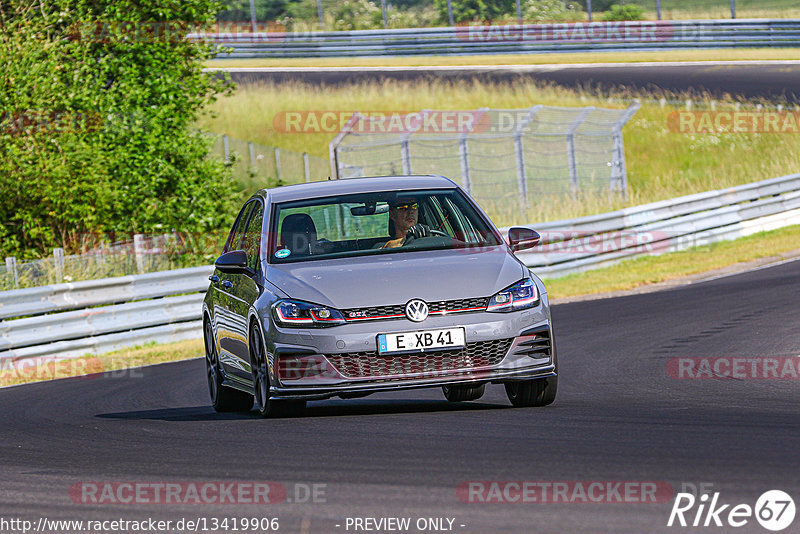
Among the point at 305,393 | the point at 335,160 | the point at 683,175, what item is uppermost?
the point at 305,393

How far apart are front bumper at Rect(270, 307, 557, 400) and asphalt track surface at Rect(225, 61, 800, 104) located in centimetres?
2925

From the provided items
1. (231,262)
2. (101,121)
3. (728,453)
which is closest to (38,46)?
(101,121)

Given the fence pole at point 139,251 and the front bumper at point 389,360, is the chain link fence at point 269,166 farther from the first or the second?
the front bumper at point 389,360

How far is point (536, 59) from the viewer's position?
152ft

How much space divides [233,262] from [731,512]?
16.2 ft

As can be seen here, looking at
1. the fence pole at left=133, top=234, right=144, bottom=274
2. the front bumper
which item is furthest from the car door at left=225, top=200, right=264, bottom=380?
the fence pole at left=133, top=234, right=144, bottom=274

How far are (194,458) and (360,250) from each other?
236 centimetres

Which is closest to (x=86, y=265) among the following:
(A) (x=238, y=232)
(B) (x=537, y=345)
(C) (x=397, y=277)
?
(A) (x=238, y=232)

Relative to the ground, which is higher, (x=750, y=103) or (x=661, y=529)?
(x=661, y=529)

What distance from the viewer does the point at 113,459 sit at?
7828 mm

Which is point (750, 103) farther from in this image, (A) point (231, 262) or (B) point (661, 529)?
(B) point (661, 529)

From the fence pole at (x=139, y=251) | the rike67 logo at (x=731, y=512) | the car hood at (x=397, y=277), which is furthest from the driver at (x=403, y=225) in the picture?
the fence pole at (x=139, y=251)

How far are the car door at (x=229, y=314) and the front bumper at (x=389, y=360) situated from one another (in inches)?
40.6

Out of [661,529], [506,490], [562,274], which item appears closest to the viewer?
[661,529]
